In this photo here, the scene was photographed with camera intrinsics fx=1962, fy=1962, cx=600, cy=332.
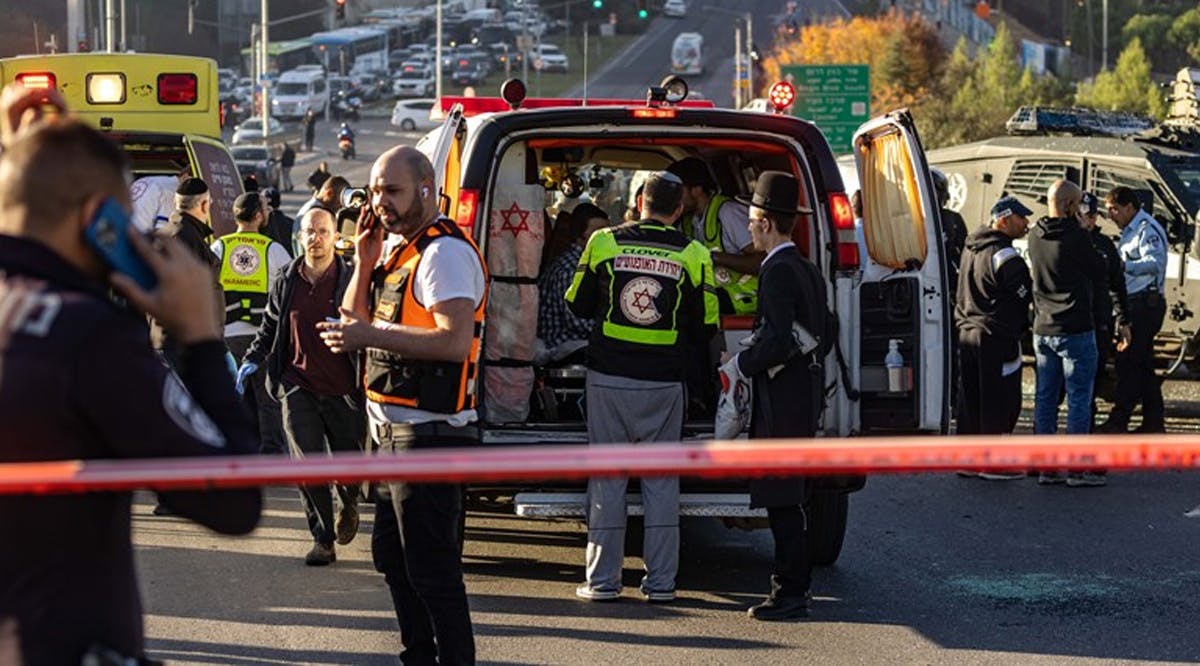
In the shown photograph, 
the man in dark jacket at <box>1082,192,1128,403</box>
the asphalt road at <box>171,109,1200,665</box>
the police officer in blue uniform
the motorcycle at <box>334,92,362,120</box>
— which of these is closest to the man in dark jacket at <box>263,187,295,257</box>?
the asphalt road at <box>171,109,1200,665</box>

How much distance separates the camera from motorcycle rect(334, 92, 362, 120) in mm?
80688

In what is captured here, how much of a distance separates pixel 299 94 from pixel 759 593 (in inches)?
2801

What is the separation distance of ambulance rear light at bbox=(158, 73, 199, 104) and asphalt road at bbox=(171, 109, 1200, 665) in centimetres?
465

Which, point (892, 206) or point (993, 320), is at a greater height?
point (892, 206)

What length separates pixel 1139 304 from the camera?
13.4 m

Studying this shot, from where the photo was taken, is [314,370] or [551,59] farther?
[551,59]

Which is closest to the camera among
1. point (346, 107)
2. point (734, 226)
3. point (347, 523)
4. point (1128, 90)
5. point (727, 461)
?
point (727, 461)

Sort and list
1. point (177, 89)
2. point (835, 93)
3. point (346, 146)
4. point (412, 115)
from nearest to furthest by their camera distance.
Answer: point (177, 89)
point (835, 93)
point (346, 146)
point (412, 115)

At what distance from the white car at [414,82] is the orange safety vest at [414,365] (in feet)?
260

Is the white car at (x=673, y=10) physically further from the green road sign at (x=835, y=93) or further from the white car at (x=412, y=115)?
the green road sign at (x=835, y=93)

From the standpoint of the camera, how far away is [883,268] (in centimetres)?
862

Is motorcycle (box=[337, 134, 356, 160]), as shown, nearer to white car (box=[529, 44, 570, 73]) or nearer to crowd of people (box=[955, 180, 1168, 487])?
white car (box=[529, 44, 570, 73])

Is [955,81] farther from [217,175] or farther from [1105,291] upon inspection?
[1105,291]

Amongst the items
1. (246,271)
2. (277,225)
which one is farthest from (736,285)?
(277,225)
